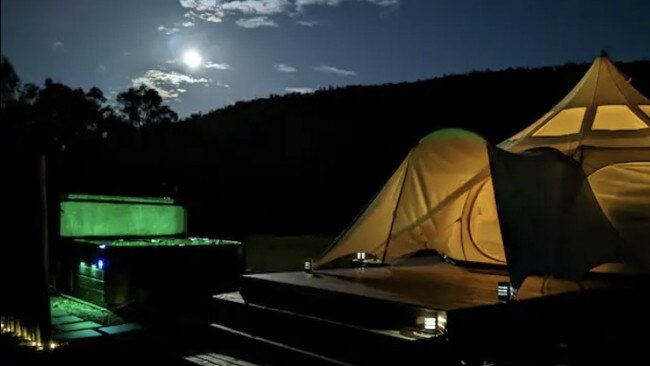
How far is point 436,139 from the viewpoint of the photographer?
8203 millimetres

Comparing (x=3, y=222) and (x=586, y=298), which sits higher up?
(x=3, y=222)

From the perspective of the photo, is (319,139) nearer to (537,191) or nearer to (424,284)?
(424,284)

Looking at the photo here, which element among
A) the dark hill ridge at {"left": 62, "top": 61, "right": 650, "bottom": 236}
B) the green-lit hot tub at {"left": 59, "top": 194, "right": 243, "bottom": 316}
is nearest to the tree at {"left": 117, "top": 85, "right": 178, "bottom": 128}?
the dark hill ridge at {"left": 62, "top": 61, "right": 650, "bottom": 236}

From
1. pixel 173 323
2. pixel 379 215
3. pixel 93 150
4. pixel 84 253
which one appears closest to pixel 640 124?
pixel 379 215

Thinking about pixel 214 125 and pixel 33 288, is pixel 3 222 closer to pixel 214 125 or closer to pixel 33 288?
pixel 33 288

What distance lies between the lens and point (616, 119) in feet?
24.5

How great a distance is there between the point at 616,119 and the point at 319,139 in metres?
29.1

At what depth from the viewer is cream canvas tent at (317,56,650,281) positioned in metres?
5.86

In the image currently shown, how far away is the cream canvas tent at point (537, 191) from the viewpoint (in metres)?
5.86

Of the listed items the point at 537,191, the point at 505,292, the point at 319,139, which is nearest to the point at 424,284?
the point at 505,292

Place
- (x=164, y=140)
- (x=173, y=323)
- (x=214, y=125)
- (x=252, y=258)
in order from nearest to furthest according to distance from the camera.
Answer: (x=173, y=323) < (x=252, y=258) < (x=164, y=140) < (x=214, y=125)

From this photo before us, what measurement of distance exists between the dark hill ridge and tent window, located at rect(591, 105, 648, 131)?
16.1m

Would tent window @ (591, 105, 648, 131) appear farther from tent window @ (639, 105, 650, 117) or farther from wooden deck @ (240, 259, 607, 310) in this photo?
wooden deck @ (240, 259, 607, 310)

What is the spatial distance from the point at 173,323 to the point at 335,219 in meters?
15.4
